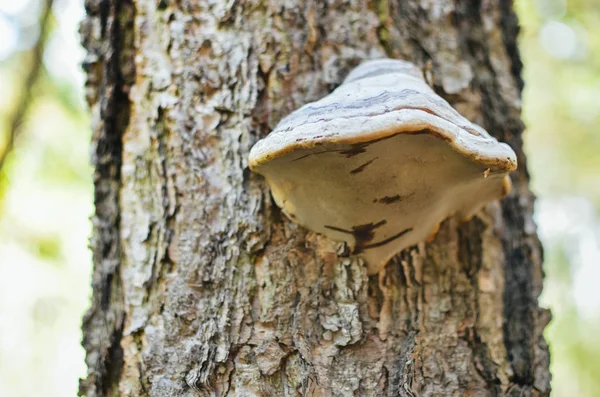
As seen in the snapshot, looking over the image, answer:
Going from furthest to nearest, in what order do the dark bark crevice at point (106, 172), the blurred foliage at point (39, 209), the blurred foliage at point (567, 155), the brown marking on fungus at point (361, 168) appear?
the blurred foliage at point (567, 155) → the blurred foliage at point (39, 209) → the dark bark crevice at point (106, 172) → the brown marking on fungus at point (361, 168)

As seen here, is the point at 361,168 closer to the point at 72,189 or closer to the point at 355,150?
the point at 355,150

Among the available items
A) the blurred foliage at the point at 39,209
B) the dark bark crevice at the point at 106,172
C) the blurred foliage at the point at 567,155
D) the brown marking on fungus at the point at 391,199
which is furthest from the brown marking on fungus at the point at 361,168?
the blurred foliage at the point at 567,155

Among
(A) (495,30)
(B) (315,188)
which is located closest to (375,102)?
(B) (315,188)

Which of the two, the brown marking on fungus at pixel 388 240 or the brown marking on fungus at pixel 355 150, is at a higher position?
the brown marking on fungus at pixel 355 150

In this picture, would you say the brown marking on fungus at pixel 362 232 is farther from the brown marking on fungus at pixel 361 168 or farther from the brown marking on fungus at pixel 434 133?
the brown marking on fungus at pixel 434 133

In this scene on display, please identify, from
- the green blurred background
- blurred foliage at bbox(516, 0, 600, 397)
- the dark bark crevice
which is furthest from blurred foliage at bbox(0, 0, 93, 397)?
blurred foliage at bbox(516, 0, 600, 397)

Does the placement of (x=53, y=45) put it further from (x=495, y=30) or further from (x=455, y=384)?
(x=455, y=384)
